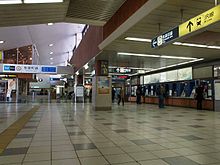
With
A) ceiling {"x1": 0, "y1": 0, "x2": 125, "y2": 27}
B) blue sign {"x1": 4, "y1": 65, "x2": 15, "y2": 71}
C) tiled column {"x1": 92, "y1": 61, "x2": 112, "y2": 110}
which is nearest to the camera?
ceiling {"x1": 0, "y1": 0, "x2": 125, "y2": 27}

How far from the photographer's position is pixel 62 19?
27.3ft

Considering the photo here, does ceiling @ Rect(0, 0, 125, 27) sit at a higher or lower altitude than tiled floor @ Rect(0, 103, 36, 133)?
higher

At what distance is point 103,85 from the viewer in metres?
12.2

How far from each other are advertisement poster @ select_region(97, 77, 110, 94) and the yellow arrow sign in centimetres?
738

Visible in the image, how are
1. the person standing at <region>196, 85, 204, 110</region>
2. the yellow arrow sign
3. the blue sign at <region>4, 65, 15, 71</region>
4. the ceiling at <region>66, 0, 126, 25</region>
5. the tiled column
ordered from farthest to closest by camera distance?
the blue sign at <region>4, 65, 15, 71</region>
the person standing at <region>196, 85, 204, 110</region>
the tiled column
the ceiling at <region>66, 0, 126, 25</region>
the yellow arrow sign

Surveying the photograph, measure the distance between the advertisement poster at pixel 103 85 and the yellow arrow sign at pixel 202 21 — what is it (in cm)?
738

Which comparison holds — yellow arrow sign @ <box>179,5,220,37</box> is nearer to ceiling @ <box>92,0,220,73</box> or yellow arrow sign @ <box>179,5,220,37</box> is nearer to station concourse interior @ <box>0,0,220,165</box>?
station concourse interior @ <box>0,0,220,165</box>

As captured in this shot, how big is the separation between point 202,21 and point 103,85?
8207 mm

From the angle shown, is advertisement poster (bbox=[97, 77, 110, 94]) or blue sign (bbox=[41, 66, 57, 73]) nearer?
advertisement poster (bbox=[97, 77, 110, 94])

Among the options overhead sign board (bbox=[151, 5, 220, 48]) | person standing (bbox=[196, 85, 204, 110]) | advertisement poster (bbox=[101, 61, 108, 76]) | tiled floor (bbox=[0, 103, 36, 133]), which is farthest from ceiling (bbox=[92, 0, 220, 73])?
tiled floor (bbox=[0, 103, 36, 133])

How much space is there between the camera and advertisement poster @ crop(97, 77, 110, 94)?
1209cm

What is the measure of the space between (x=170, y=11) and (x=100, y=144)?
3587mm

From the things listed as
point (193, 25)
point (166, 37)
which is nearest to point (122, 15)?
point (166, 37)

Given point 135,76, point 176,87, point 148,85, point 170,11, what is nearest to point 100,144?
point 170,11
